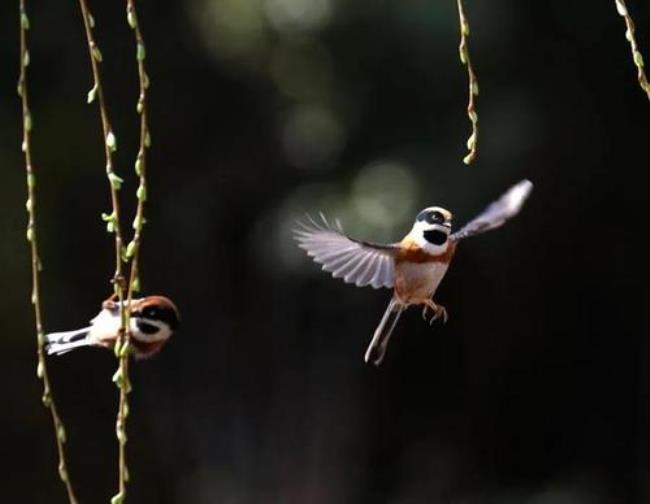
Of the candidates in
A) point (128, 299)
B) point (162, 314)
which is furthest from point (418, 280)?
point (128, 299)

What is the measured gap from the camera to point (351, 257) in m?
2.18

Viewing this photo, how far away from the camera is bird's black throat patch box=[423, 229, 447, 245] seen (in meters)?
2.10

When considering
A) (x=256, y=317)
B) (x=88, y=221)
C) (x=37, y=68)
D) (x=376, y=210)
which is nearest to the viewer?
(x=376, y=210)

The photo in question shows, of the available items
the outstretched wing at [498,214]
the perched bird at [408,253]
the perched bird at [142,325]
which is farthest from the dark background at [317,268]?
the outstretched wing at [498,214]

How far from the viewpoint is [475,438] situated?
6.79m

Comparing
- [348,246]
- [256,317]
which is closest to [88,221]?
[256,317]

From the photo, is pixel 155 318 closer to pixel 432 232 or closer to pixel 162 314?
pixel 162 314

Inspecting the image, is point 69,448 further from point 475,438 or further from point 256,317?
point 475,438

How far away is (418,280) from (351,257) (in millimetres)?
132

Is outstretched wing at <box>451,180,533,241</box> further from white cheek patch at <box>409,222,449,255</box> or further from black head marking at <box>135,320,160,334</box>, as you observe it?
black head marking at <box>135,320,160,334</box>

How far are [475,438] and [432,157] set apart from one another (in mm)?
1796

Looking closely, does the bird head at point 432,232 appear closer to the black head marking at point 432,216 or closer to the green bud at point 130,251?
the black head marking at point 432,216

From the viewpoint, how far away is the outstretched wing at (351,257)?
6.77ft

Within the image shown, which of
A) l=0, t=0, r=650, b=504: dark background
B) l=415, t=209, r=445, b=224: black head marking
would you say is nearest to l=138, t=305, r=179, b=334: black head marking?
l=415, t=209, r=445, b=224: black head marking
